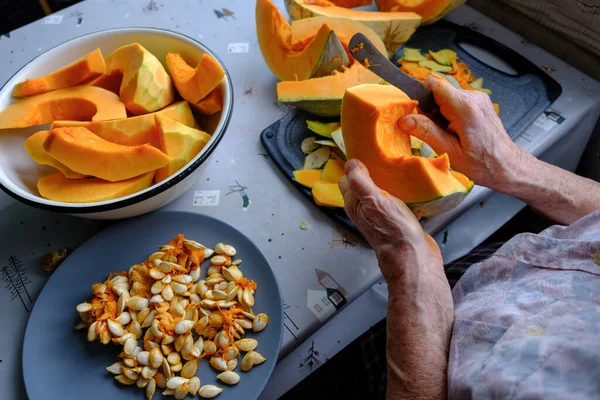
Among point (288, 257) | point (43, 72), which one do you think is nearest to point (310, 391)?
point (288, 257)

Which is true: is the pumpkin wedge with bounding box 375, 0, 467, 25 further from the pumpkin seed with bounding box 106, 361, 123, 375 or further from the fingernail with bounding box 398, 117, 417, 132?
the pumpkin seed with bounding box 106, 361, 123, 375

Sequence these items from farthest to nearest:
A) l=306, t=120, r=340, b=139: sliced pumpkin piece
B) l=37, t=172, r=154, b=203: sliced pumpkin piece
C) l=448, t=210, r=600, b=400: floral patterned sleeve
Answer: l=306, t=120, r=340, b=139: sliced pumpkin piece, l=37, t=172, r=154, b=203: sliced pumpkin piece, l=448, t=210, r=600, b=400: floral patterned sleeve

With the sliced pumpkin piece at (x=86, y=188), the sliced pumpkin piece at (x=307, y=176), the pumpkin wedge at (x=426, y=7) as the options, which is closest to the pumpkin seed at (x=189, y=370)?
the sliced pumpkin piece at (x=86, y=188)

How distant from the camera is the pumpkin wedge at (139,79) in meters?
0.81

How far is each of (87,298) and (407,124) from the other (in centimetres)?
60

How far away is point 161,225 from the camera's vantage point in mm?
822

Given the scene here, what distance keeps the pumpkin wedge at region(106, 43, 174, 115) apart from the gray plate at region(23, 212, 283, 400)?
20 centimetres

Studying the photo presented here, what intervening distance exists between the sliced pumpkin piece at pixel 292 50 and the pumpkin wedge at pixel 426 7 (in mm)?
249

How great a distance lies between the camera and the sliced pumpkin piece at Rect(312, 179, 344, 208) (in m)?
0.86

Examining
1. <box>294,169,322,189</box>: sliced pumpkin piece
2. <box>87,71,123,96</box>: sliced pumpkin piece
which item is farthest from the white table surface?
<box>87,71,123,96</box>: sliced pumpkin piece

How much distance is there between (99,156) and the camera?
2.38ft

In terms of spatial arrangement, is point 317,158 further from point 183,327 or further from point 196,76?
→ point 183,327

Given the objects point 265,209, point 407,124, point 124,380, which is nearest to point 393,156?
point 407,124

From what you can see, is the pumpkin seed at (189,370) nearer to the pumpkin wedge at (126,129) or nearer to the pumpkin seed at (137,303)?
the pumpkin seed at (137,303)
